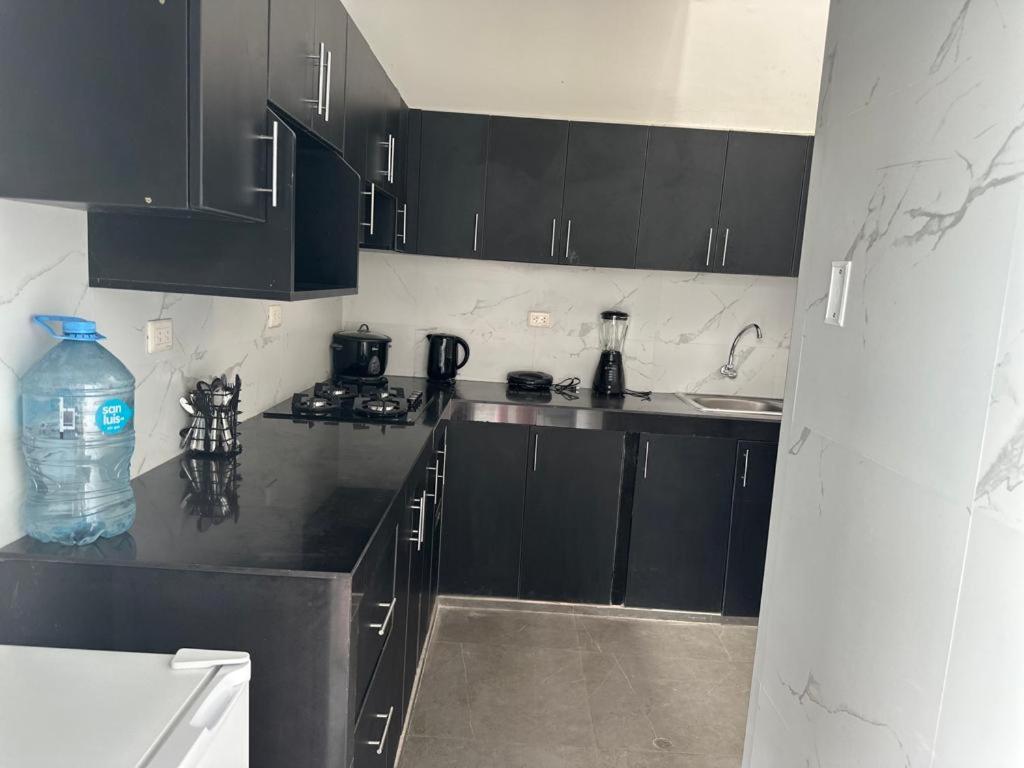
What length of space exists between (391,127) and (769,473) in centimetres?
214

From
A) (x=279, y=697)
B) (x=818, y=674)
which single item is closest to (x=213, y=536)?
(x=279, y=697)

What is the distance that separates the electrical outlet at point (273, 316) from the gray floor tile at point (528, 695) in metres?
1.44

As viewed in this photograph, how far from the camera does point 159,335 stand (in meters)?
1.71

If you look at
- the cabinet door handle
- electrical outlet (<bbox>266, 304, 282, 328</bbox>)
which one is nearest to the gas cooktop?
electrical outlet (<bbox>266, 304, 282, 328</bbox>)

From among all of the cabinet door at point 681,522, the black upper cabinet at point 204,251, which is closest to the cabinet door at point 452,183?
the cabinet door at point 681,522

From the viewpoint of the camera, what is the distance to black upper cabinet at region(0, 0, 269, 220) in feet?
3.52

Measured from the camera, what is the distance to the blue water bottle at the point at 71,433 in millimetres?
1231

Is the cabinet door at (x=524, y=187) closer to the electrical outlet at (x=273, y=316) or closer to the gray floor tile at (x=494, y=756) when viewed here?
the electrical outlet at (x=273, y=316)

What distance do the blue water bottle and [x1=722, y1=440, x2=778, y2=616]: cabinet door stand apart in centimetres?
246

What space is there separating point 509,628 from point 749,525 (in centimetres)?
114

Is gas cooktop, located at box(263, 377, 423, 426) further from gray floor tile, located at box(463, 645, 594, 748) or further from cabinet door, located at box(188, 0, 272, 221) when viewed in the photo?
cabinet door, located at box(188, 0, 272, 221)

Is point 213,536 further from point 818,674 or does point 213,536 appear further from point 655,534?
point 655,534

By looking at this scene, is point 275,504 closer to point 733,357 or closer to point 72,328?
point 72,328

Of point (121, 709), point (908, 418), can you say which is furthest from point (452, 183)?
point (121, 709)
